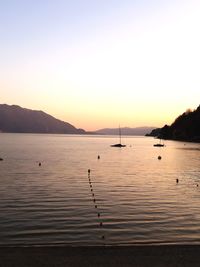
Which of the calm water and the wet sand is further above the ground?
the wet sand

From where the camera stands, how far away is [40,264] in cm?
1360

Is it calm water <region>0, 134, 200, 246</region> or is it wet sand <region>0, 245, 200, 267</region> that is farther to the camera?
calm water <region>0, 134, 200, 246</region>

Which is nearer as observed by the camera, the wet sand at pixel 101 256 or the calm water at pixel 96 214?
the wet sand at pixel 101 256

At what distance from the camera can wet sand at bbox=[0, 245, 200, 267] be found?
1377 cm

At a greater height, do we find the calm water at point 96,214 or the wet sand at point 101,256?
the wet sand at point 101,256

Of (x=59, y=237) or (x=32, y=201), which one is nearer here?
(x=59, y=237)

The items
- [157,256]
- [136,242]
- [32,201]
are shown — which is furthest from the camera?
[32,201]

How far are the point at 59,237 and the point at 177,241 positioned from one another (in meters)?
6.94

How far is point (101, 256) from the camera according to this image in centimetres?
1472

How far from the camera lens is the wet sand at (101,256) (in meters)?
13.8

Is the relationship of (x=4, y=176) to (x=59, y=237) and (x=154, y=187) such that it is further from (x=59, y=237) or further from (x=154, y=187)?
(x=59, y=237)

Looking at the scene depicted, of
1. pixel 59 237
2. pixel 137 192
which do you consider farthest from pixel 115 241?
pixel 137 192

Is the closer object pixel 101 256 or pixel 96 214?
pixel 101 256

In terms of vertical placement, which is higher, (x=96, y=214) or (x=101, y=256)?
(x=101, y=256)
